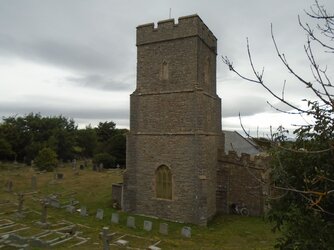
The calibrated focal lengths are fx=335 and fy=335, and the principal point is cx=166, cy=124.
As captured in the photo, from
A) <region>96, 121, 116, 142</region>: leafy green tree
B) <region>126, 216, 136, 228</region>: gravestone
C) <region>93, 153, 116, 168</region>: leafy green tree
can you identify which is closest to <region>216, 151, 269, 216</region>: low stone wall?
<region>126, 216, 136, 228</region>: gravestone

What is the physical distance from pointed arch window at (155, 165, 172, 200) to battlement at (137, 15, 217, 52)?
7.16 meters

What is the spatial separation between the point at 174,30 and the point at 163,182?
8307mm

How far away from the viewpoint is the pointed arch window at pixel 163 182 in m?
18.1

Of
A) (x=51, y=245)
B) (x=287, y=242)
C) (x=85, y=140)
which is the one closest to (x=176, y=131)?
(x=51, y=245)

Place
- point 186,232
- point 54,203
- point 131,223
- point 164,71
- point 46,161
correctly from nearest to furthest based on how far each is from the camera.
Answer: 1. point 186,232
2. point 131,223
3. point 164,71
4. point 54,203
5. point 46,161

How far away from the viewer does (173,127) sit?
1814 centimetres

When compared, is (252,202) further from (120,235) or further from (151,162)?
(120,235)

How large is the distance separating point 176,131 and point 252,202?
6224mm

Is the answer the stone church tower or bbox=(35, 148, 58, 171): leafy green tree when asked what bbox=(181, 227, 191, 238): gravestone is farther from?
bbox=(35, 148, 58, 171): leafy green tree

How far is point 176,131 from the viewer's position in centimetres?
1802

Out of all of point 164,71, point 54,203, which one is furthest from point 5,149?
point 164,71

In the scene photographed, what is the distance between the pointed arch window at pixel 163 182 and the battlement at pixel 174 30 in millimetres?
7155

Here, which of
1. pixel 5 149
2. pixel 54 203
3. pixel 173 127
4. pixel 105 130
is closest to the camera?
pixel 173 127

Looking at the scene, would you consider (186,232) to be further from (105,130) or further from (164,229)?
(105,130)
